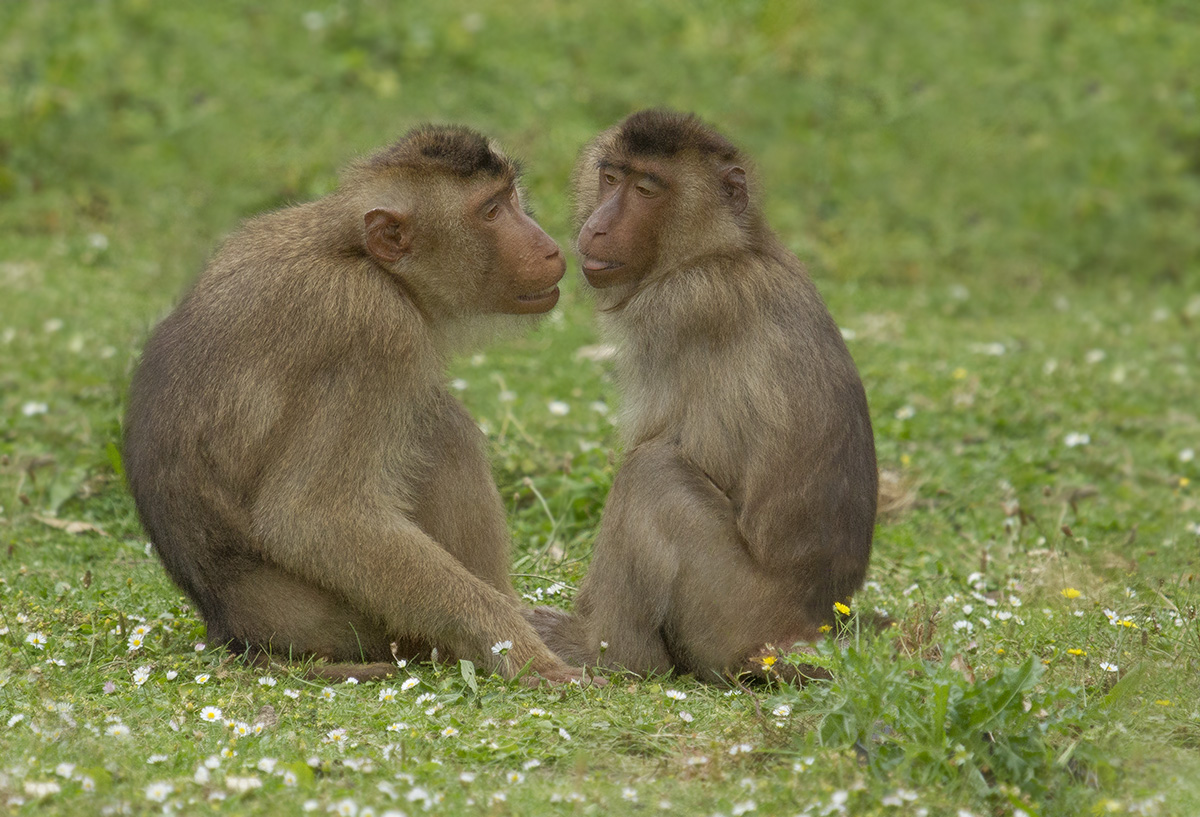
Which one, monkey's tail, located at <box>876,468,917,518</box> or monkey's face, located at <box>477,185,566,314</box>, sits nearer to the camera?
monkey's face, located at <box>477,185,566,314</box>

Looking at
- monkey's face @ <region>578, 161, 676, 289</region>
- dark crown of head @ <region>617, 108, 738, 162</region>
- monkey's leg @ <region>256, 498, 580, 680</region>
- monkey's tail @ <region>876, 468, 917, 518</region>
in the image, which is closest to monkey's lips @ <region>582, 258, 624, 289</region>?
monkey's face @ <region>578, 161, 676, 289</region>

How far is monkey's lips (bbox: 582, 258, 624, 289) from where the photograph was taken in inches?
199

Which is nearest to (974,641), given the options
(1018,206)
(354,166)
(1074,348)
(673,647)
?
(673,647)

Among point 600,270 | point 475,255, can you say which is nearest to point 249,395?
point 475,255

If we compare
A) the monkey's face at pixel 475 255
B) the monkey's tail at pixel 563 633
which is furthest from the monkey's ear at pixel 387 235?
the monkey's tail at pixel 563 633

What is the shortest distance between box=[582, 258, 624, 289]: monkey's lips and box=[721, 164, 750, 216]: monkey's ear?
0.46m

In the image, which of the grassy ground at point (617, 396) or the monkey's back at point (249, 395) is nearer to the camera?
the grassy ground at point (617, 396)

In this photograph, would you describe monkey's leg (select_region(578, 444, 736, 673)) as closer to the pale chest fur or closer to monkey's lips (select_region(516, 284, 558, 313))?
the pale chest fur

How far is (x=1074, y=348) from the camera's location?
942cm

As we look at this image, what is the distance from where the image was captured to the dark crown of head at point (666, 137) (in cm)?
508

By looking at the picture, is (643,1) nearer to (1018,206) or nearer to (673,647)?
(1018,206)

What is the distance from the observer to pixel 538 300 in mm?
4969

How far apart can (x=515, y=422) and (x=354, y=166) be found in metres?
2.15

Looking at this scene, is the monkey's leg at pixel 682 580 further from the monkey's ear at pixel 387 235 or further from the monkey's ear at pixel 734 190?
the monkey's ear at pixel 387 235
